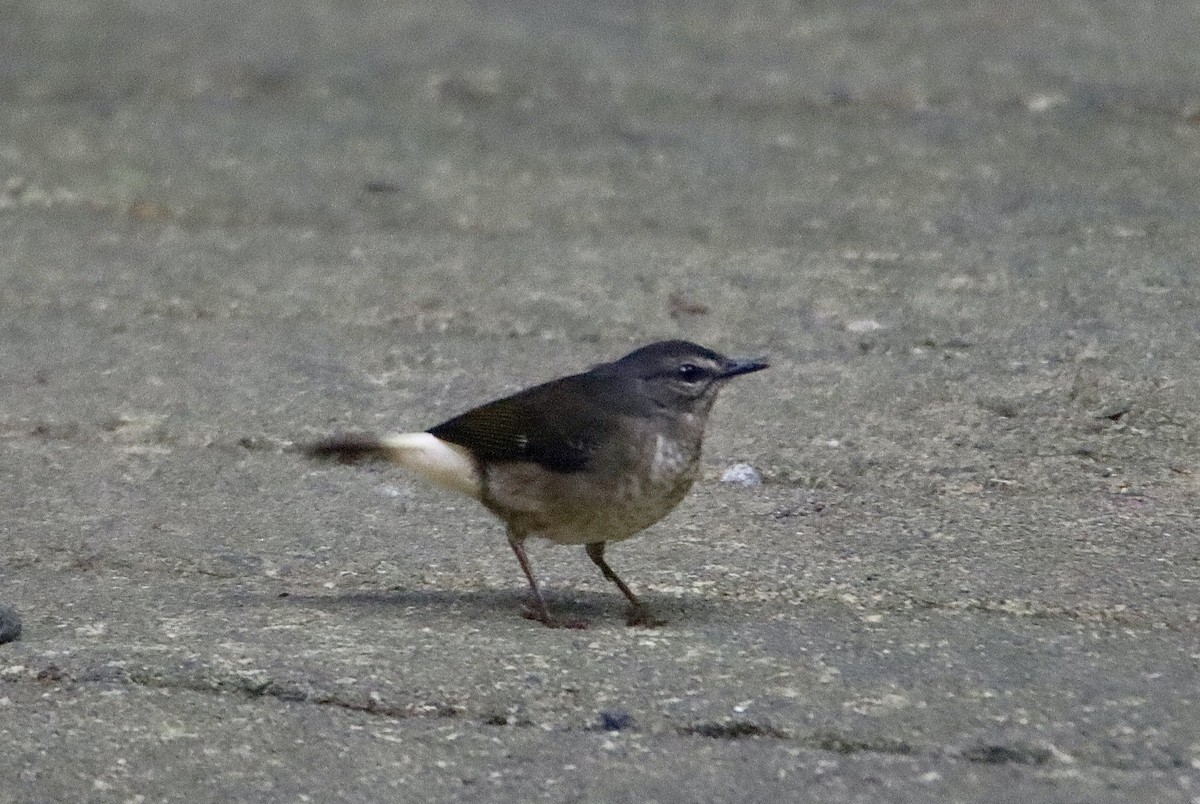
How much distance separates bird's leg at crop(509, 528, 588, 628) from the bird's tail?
0.54 ft

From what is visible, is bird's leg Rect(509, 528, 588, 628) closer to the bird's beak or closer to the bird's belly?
the bird's belly

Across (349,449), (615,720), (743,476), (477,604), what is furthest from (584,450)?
(743,476)

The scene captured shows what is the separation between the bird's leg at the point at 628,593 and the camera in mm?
4699

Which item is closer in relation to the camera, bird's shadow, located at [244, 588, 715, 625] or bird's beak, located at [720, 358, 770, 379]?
bird's shadow, located at [244, 588, 715, 625]

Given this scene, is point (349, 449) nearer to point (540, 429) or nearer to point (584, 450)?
point (540, 429)

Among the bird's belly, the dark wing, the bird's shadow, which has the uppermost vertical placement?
the dark wing

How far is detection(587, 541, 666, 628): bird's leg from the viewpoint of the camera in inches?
185

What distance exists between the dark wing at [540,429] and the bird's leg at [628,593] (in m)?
0.27

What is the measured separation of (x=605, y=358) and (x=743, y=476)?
3.77ft

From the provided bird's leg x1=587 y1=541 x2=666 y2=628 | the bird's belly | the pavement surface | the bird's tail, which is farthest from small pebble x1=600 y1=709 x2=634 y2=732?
the bird's tail

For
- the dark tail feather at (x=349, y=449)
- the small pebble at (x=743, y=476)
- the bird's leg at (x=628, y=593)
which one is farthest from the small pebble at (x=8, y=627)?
the small pebble at (x=743, y=476)

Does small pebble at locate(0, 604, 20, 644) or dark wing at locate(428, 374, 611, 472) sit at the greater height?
dark wing at locate(428, 374, 611, 472)

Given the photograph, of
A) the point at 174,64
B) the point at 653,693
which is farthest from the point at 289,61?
the point at 653,693

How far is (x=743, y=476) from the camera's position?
19.0ft
